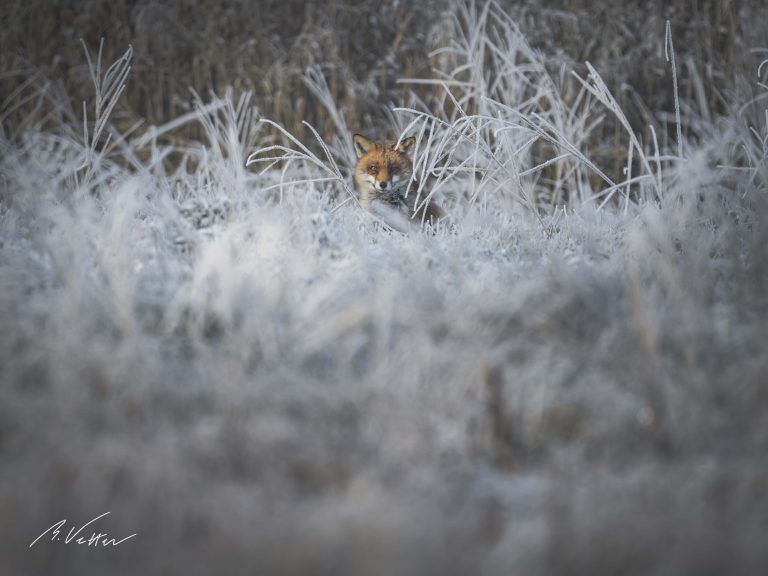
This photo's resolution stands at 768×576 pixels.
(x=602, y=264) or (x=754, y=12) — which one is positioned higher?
(x=754, y=12)

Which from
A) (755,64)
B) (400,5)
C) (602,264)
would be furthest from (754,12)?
(602,264)

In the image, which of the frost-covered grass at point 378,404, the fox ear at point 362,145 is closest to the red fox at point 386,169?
the fox ear at point 362,145

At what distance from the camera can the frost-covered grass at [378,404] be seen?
3.98 ft

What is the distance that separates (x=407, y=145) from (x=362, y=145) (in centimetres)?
30

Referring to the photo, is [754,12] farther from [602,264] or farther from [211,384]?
[211,384]

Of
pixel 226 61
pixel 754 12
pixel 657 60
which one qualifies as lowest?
pixel 226 61

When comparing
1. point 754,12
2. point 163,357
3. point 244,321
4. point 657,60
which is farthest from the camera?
point 657,60

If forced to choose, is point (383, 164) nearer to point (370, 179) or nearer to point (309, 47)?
point (370, 179)

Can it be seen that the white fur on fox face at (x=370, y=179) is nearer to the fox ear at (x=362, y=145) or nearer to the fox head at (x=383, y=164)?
the fox head at (x=383, y=164)

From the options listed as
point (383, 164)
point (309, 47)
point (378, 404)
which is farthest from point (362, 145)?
point (378, 404)

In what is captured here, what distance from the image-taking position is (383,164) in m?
4.52

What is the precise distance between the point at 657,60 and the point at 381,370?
4.53 m

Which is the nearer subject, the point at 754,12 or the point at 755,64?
the point at 755,64

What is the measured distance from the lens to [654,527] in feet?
4.05
